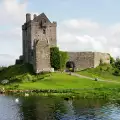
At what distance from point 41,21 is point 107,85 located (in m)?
37.4

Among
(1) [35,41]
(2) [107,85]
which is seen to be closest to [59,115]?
(2) [107,85]

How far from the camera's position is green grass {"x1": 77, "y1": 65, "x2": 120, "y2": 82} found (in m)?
112

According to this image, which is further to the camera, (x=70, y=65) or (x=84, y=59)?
(x=70, y=65)

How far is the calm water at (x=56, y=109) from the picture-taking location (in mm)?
57494

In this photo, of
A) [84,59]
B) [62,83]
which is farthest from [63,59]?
[62,83]

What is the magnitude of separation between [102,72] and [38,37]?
2278 centimetres

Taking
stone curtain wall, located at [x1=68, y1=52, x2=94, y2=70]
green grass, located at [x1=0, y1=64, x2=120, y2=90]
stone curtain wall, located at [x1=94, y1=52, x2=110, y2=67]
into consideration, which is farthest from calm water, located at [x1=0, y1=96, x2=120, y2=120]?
stone curtain wall, located at [x1=94, y1=52, x2=110, y2=67]

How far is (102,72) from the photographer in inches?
Result: 4599

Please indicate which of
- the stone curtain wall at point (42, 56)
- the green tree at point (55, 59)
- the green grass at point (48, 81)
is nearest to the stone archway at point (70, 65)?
the green tree at point (55, 59)

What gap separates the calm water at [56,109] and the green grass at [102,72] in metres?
35.0

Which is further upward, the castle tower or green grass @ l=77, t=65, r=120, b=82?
the castle tower

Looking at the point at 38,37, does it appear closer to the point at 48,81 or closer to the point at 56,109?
the point at 48,81

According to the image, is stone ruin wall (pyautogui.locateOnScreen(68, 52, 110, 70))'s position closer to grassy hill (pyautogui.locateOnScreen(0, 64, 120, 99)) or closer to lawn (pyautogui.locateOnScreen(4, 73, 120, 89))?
grassy hill (pyautogui.locateOnScreen(0, 64, 120, 99))

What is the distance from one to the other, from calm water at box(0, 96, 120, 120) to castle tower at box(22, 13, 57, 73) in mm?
38051
